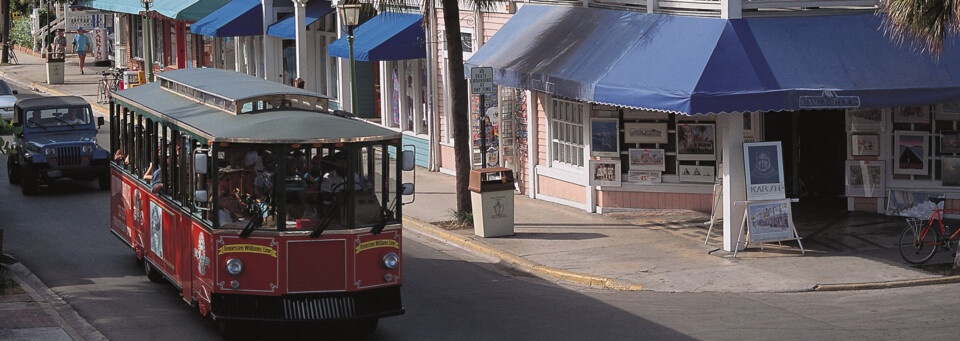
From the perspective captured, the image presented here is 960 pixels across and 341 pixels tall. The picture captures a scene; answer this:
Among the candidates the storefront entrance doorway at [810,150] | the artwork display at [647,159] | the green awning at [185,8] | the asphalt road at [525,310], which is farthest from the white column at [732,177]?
the green awning at [185,8]

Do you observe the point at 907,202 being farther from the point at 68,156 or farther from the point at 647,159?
the point at 68,156

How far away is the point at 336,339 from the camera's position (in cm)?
1364

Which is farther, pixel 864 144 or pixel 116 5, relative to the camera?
pixel 116 5

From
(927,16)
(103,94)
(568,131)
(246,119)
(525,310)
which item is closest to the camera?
(246,119)

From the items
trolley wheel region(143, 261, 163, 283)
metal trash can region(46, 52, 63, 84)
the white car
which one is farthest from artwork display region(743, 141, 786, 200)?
metal trash can region(46, 52, 63, 84)

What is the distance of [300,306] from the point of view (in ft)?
42.1

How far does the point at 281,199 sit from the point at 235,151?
2.26 feet

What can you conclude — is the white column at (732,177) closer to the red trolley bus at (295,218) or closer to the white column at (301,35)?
the red trolley bus at (295,218)

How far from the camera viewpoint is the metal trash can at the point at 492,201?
64.5 feet

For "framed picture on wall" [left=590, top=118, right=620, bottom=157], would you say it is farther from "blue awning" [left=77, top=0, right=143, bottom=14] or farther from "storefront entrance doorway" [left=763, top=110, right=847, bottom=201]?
"blue awning" [left=77, top=0, right=143, bottom=14]

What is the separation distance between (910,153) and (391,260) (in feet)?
32.6

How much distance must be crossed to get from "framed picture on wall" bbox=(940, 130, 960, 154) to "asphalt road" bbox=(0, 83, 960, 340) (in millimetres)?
4195

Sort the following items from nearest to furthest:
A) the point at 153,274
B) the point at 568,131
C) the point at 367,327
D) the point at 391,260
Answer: the point at 391,260 < the point at 367,327 < the point at 153,274 < the point at 568,131

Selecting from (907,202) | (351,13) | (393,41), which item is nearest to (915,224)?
(907,202)
